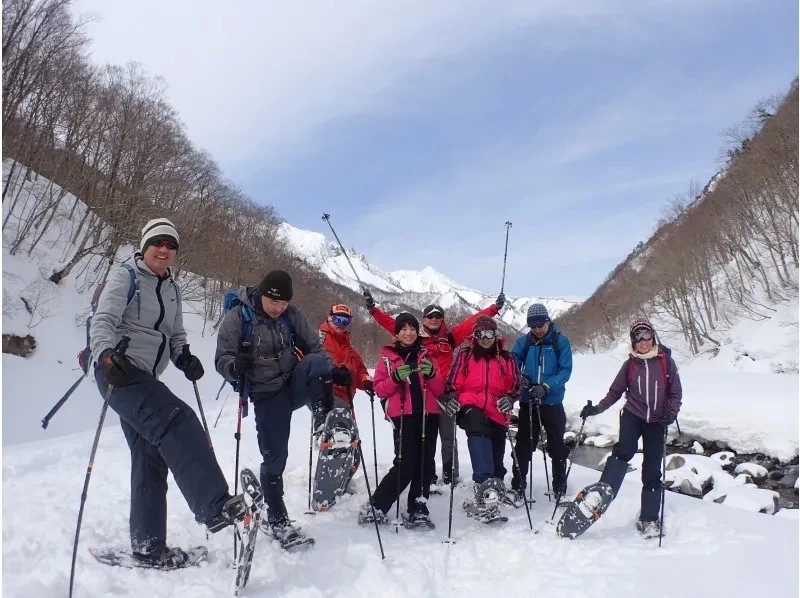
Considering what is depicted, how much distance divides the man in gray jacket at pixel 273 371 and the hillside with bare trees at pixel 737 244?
33284mm

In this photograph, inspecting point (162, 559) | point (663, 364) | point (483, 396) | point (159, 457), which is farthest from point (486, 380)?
point (162, 559)

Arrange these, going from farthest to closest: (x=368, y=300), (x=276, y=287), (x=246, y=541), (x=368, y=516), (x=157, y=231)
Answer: (x=368, y=300), (x=368, y=516), (x=276, y=287), (x=157, y=231), (x=246, y=541)

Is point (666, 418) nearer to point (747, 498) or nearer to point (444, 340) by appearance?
point (444, 340)

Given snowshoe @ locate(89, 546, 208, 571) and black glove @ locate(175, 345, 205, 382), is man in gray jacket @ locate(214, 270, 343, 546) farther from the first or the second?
snowshoe @ locate(89, 546, 208, 571)

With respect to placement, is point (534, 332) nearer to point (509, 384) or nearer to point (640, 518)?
point (509, 384)

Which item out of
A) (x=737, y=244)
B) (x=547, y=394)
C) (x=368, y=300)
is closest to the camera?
(x=547, y=394)

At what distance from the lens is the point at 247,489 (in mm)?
3672

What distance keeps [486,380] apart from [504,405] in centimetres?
34

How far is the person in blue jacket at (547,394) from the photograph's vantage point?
580 cm

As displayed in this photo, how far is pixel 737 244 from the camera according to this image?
3347 centimetres

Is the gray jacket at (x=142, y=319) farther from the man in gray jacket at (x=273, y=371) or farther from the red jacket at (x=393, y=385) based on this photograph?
the red jacket at (x=393, y=385)

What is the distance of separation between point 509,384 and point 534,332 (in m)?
0.84

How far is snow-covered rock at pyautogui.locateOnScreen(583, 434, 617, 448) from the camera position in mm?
15875

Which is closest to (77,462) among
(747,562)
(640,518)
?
(640,518)
